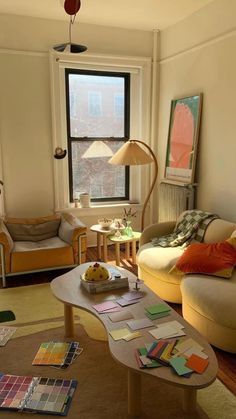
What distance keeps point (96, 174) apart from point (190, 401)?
125 inches

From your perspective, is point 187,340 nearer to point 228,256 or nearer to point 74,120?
point 228,256

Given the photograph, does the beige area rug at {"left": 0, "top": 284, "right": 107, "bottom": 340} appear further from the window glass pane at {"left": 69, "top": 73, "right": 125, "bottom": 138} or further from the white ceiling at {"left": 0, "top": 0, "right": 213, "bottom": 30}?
the white ceiling at {"left": 0, "top": 0, "right": 213, "bottom": 30}

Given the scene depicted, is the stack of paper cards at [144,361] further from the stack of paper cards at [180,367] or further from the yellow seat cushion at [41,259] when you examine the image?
the yellow seat cushion at [41,259]

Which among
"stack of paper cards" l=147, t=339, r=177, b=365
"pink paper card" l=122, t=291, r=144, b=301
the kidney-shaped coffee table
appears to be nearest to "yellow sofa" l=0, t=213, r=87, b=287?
the kidney-shaped coffee table

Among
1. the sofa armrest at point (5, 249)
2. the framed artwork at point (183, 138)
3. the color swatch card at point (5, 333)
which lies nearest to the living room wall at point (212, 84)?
the framed artwork at point (183, 138)

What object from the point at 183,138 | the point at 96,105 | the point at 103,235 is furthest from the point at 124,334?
the point at 96,105

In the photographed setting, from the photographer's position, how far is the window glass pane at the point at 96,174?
440cm

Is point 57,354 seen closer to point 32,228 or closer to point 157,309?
point 157,309

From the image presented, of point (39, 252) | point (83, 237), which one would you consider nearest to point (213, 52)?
point (83, 237)

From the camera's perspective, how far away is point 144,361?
5.36 feet

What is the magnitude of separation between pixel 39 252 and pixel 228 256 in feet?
5.95

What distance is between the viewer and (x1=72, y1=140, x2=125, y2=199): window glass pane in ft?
14.4

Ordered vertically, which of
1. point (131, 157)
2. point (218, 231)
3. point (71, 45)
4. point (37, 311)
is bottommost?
point (37, 311)

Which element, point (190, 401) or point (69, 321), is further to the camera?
point (69, 321)
